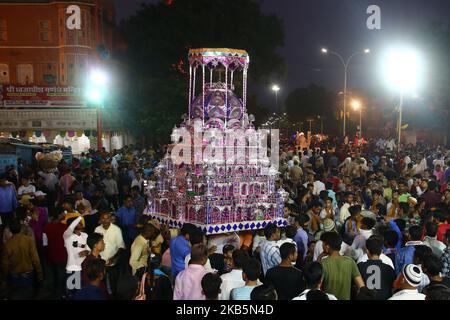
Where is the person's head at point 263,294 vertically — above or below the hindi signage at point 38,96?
below

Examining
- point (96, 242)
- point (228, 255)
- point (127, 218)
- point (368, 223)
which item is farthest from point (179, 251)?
point (127, 218)

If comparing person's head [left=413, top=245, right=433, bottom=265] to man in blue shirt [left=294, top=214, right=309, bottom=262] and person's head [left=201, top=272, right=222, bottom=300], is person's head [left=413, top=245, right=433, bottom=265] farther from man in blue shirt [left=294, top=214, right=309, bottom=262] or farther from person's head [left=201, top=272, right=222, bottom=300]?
person's head [left=201, top=272, right=222, bottom=300]

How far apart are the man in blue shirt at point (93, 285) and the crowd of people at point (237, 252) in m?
0.01

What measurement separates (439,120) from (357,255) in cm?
3518

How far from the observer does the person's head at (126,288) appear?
4.66m

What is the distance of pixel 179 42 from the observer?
29.1 metres

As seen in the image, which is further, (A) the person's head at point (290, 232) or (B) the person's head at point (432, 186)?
(B) the person's head at point (432, 186)

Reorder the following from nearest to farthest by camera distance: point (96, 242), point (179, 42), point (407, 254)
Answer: point (96, 242) < point (407, 254) < point (179, 42)

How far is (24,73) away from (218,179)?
97.1 ft

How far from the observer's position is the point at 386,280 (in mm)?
5914

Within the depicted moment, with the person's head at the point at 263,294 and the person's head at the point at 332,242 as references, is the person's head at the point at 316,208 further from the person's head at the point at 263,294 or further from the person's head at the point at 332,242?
the person's head at the point at 263,294

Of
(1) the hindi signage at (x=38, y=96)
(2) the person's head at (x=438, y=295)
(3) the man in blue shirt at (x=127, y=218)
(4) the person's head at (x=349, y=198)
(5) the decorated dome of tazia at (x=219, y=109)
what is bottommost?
(3) the man in blue shirt at (x=127, y=218)

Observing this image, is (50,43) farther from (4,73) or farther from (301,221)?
(301,221)

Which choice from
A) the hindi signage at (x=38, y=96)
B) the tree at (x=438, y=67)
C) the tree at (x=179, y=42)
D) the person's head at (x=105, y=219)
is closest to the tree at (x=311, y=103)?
the tree at (x=438, y=67)
